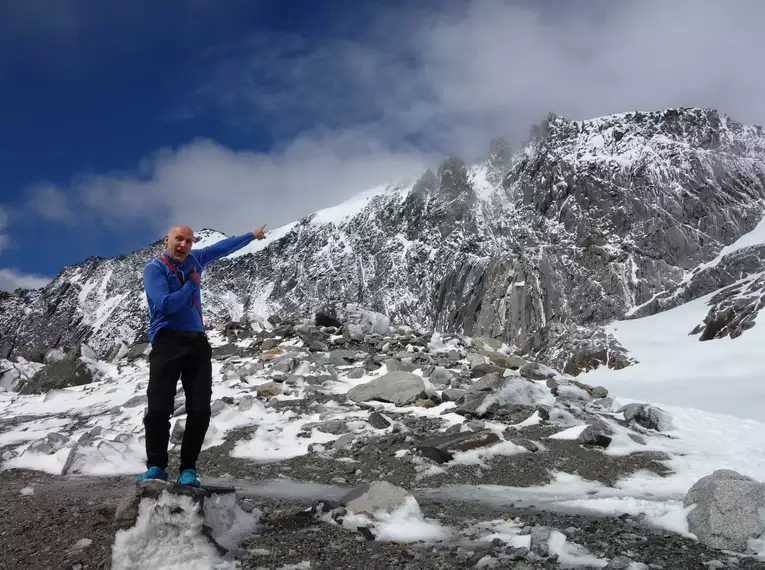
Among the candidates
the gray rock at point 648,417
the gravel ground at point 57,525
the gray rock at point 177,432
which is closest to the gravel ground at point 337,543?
the gravel ground at point 57,525

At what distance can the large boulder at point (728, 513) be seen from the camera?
4.07 meters

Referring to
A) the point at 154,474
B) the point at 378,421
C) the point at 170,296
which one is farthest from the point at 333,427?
the point at 170,296

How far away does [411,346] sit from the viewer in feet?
49.9

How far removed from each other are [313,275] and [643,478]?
469ft

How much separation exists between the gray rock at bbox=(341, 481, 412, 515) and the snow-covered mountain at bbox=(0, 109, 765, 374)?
6610cm

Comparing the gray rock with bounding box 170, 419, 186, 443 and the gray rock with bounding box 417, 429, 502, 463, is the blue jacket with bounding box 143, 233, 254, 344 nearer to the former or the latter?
the gray rock with bounding box 417, 429, 502, 463

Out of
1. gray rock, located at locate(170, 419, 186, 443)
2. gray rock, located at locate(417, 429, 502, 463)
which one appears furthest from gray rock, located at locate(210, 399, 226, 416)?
gray rock, located at locate(417, 429, 502, 463)

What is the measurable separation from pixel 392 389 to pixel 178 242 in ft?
21.6

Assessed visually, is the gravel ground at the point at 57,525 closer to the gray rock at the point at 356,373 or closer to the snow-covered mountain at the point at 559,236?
the gray rock at the point at 356,373

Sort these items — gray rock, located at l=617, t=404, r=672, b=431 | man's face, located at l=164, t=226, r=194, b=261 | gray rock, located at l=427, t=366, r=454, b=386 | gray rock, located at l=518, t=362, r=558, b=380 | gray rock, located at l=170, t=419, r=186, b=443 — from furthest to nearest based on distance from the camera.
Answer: gray rock, located at l=518, t=362, r=558, b=380 < gray rock, located at l=427, t=366, r=454, b=386 < gray rock, located at l=617, t=404, r=672, b=431 < gray rock, located at l=170, t=419, r=186, b=443 < man's face, located at l=164, t=226, r=194, b=261

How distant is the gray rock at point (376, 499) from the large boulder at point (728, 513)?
2364mm

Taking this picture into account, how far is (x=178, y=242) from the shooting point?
16.1 ft

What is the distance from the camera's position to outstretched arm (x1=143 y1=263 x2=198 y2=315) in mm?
4605

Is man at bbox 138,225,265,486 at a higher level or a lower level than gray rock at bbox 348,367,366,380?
higher
